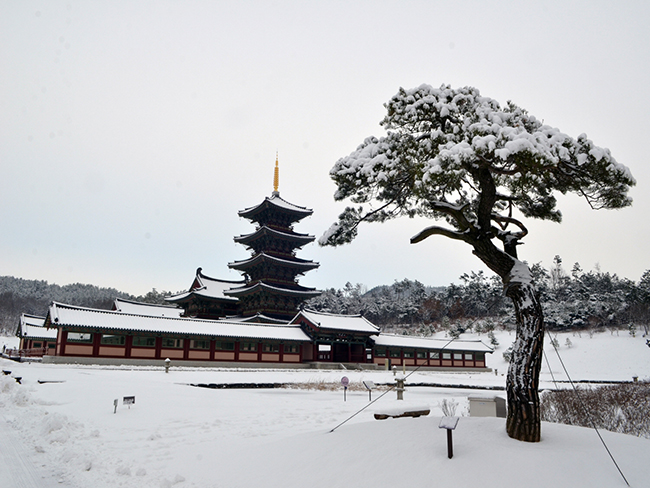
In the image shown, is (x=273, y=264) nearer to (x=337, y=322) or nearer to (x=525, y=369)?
(x=337, y=322)

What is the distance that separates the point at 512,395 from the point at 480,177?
357cm

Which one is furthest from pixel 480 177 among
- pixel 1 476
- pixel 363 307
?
pixel 363 307

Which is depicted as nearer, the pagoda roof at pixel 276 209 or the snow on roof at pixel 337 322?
the snow on roof at pixel 337 322

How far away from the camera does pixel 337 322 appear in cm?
4125

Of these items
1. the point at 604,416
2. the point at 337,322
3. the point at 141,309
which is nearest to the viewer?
the point at 604,416

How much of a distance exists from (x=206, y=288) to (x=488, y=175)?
42831 mm

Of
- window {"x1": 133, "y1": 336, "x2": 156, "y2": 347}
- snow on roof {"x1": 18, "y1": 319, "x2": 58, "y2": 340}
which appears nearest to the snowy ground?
window {"x1": 133, "y1": 336, "x2": 156, "y2": 347}

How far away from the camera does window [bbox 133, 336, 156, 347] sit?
99.8 ft

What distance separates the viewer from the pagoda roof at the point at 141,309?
41.1 metres

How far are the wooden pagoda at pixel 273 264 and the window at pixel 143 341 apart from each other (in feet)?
43.9

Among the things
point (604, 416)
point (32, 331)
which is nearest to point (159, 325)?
point (32, 331)

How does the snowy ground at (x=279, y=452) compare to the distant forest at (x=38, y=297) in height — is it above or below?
below

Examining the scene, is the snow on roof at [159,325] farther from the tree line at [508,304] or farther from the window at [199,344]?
the tree line at [508,304]

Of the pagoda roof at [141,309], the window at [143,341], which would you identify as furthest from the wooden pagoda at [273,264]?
the window at [143,341]
